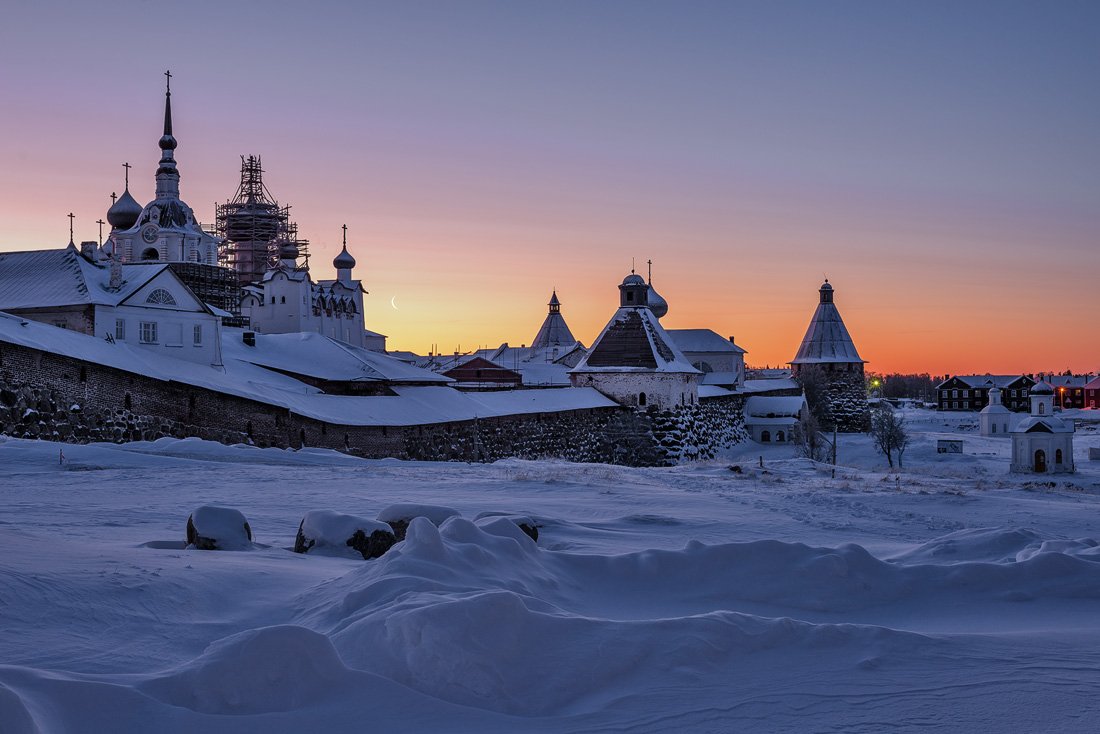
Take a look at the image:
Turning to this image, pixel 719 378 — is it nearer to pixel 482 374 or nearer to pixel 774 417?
pixel 774 417

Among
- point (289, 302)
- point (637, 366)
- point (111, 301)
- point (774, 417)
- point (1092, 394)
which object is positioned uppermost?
point (289, 302)

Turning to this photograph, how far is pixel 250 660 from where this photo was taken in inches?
169

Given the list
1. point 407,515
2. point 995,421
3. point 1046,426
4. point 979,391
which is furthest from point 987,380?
point 407,515

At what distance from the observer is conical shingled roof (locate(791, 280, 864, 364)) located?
6225 centimetres

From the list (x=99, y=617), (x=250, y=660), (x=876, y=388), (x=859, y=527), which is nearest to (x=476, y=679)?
(x=250, y=660)

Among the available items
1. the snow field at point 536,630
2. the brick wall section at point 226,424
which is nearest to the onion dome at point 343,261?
the brick wall section at point 226,424

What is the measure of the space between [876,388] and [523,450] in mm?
97917

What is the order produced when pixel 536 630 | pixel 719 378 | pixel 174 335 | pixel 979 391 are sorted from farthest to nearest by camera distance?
pixel 979 391, pixel 719 378, pixel 174 335, pixel 536 630

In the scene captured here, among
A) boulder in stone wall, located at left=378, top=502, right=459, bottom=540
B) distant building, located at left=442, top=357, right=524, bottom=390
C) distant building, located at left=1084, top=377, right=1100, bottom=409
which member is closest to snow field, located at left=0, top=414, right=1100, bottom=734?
boulder in stone wall, located at left=378, top=502, right=459, bottom=540

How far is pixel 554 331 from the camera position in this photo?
83500 mm

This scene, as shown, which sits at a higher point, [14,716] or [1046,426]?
[1046,426]

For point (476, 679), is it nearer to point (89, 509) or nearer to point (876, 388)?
point (89, 509)

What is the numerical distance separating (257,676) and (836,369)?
201 feet

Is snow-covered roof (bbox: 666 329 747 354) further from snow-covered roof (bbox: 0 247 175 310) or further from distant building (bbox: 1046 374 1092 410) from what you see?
distant building (bbox: 1046 374 1092 410)
